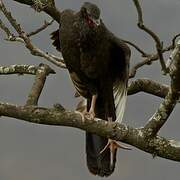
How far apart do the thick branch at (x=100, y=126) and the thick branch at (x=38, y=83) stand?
268 millimetres

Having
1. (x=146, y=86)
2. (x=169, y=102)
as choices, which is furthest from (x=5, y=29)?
(x=169, y=102)

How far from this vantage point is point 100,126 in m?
4.24

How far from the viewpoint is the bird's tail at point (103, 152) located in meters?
5.60

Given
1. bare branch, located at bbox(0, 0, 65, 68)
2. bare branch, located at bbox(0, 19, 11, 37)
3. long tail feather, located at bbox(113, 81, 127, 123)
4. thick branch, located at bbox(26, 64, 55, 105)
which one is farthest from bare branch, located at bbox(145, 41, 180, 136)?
bare branch, located at bbox(0, 19, 11, 37)

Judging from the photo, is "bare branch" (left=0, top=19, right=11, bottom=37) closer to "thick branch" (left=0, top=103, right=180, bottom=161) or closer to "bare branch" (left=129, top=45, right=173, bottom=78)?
"bare branch" (left=129, top=45, right=173, bottom=78)

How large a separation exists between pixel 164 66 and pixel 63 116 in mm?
905

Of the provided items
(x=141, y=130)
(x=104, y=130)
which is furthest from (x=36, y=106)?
(x=141, y=130)

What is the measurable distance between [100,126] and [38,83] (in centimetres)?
120

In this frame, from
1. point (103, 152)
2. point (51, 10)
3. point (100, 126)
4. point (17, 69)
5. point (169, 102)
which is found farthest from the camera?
point (51, 10)

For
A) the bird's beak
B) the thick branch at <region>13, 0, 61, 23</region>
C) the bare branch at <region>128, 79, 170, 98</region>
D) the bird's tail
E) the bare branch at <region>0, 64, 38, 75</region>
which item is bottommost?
the bird's tail

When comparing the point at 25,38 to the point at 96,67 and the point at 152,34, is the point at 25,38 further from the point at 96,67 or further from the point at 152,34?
the point at 152,34

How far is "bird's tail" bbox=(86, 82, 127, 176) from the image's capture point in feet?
18.4

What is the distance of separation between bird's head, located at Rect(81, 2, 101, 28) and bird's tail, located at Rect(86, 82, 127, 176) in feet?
2.68

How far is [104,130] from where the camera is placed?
166 inches
